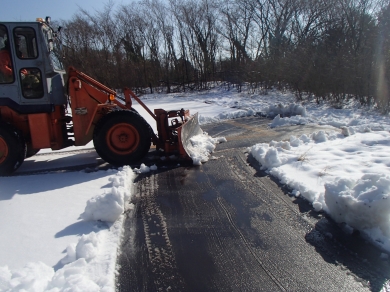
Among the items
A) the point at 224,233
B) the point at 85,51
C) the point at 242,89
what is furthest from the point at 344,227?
the point at 85,51

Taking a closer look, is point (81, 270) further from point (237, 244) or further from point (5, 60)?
point (5, 60)

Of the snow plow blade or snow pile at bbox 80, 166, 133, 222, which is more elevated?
the snow plow blade

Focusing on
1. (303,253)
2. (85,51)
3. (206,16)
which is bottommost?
(303,253)

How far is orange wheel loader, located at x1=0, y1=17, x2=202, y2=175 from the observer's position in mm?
5402

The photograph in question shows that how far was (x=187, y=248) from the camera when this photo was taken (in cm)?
313

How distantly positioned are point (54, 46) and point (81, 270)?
198 inches

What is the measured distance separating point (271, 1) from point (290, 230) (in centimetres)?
3054

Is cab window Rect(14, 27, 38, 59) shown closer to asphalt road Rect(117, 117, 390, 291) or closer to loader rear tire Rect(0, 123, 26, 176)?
loader rear tire Rect(0, 123, 26, 176)

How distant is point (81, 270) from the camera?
2.66 m

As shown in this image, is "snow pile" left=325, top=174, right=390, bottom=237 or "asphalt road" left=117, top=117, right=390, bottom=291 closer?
"asphalt road" left=117, top=117, right=390, bottom=291

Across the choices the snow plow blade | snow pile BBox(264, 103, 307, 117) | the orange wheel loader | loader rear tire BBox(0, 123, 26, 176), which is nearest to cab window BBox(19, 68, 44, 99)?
the orange wheel loader

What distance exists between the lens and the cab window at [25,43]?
5336 mm

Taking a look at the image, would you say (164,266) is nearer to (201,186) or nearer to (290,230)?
(290,230)

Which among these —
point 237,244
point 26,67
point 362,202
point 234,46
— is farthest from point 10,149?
point 234,46
